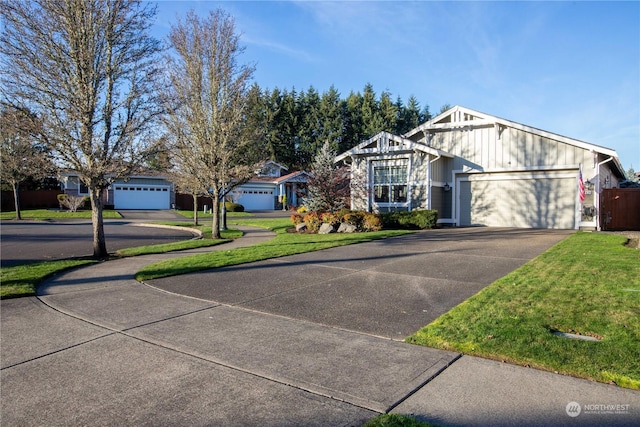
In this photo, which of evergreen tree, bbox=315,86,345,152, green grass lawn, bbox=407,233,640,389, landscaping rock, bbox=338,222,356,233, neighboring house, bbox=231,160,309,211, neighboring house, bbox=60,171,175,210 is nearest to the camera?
green grass lawn, bbox=407,233,640,389

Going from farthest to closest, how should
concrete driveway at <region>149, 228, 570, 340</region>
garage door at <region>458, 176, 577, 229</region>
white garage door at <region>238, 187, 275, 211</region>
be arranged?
white garage door at <region>238, 187, 275, 211</region> → garage door at <region>458, 176, 577, 229</region> → concrete driveway at <region>149, 228, 570, 340</region>

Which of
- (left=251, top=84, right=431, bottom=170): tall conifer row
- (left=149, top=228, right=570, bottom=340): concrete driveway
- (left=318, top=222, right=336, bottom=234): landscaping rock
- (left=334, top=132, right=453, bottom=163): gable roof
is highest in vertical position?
(left=251, top=84, right=431, bottom=170): tall conifer row

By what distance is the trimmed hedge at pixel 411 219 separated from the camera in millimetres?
18906

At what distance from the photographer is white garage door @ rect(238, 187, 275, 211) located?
45.7 metres

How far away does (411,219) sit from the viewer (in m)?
19.0

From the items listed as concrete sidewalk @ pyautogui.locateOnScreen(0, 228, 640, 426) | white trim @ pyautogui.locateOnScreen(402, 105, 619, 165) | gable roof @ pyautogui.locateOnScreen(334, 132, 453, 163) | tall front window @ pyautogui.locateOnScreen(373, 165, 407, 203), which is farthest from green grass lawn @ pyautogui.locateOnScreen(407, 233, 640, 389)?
tall front window @ pyautogui.locateOnScreen(373, 165, 407, 203)

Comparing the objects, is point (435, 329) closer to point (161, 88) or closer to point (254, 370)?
point (254, 370)

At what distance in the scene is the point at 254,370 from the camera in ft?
13.5

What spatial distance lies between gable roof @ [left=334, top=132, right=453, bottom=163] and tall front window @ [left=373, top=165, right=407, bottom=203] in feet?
3.00

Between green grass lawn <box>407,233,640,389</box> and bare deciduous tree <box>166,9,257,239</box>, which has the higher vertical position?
bare deciduous tree <box>166,9,257,239</box>

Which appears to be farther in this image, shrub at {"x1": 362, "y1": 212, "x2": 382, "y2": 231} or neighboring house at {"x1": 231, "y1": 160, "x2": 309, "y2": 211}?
neighboring house at {"x1": 231, "y1": 160, "x2": 309, "y2": 211}

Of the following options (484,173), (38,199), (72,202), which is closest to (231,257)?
(484,173)

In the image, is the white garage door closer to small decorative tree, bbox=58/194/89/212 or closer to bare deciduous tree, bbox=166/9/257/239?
small decorative tree, bbox=58/194/89/212

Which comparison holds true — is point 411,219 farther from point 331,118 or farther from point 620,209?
point 331,118
